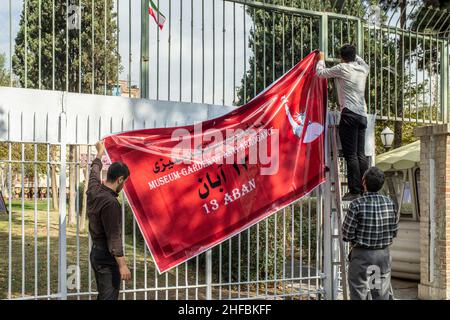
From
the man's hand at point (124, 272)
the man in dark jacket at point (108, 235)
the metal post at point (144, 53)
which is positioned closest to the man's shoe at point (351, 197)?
the metal post at point (144, 53)

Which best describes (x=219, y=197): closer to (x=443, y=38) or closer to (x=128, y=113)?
(x=128, y=113)

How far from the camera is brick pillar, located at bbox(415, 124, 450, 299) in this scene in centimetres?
780

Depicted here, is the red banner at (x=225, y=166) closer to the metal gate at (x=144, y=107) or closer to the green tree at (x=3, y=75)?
the metal gate at (x=144, y=107)

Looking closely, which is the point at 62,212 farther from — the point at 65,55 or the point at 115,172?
the point at 65,55

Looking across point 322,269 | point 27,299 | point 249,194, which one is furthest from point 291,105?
point 27,299

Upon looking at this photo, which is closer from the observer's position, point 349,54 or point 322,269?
point 349,54

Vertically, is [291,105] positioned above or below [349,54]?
below

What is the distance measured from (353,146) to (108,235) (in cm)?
324

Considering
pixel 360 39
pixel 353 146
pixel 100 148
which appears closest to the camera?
pixel 100 148

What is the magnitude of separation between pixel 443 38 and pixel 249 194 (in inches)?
183

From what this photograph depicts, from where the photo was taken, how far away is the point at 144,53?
6.18 metres

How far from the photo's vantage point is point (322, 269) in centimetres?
721

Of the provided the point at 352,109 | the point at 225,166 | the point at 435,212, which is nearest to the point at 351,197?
the point at 352,109

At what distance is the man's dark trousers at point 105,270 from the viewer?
4723mm
